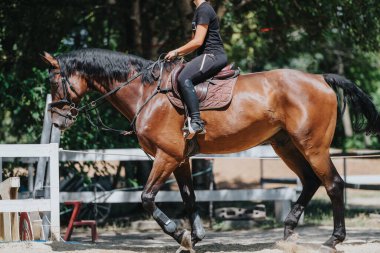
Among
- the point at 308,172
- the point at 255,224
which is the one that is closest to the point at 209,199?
the point at 255,224

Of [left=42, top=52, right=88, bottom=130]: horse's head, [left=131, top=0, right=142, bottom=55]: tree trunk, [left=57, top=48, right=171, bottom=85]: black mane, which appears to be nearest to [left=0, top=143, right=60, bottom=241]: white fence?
[left=42, top=52, right=88, bottom=130]: horse's head

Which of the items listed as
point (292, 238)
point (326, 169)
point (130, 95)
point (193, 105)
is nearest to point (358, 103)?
point (326, 169)

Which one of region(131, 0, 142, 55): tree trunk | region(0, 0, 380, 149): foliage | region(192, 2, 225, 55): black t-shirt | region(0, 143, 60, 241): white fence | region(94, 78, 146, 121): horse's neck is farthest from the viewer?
region(131, 0, 142, 55): tree trunk

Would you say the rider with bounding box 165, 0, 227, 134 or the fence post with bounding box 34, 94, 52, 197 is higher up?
the rider with bounding box 165, 0, 227, 134

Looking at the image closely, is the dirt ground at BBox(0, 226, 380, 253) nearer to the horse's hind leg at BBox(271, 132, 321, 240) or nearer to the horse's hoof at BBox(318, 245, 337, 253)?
the horse's hoof at BBox(318, 245, 337, 253)

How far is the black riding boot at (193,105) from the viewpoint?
782cm

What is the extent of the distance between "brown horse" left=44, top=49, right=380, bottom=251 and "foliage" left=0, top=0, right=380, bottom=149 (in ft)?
14.5

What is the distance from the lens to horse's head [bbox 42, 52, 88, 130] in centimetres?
834

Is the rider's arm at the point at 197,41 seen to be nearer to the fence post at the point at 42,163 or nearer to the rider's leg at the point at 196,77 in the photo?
the rider's leg at the point at 196,77

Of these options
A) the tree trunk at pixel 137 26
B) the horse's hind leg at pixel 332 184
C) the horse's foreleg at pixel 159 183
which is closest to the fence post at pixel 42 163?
the horse's foreleg at pixel 159 183

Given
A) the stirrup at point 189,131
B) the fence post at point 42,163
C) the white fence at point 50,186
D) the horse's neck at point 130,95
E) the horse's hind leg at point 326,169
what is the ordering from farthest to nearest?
the fence post at point 42,163 < the white fence at point 50,186 < the horse's neck at point 130,95 < the horse's hind leg at point 326,169 < the stirrup at point 189,131

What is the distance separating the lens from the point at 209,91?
320 inches

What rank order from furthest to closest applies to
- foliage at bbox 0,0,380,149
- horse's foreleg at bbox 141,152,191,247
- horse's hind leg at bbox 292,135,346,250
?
foliage at bbox 0,0,380,149
horse's hind leg at bbox 292,135,346,250
horse's foreleg at bbox 141,152,191,247

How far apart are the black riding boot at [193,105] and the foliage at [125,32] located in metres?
5.30
